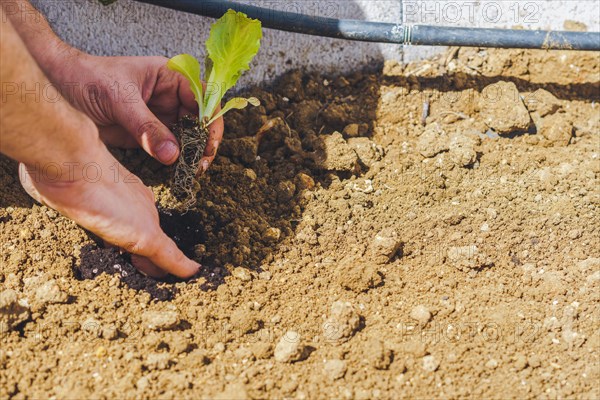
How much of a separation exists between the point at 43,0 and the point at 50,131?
0.87 metres

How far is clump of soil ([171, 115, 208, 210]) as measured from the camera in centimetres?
187

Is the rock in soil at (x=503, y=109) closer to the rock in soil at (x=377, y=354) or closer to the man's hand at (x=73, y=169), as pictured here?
→ the rock in soil at (x=377, y=354)

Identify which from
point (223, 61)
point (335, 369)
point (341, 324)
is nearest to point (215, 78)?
point (223, 61)

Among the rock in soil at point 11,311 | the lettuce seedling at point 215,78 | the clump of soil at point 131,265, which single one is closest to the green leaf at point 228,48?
the lettuce seedling at point 215,78

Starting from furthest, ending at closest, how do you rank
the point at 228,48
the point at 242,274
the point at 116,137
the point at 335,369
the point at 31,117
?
1. the point at 116,137
2. the point at 228,48
3. the point at 242,274
4. the point at 335,369
5. the point at 31,117

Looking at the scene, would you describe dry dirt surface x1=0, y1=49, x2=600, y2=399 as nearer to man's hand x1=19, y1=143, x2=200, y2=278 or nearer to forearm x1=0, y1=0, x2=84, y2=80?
man's hand x1=19, y1=143, x2=200, y2=278

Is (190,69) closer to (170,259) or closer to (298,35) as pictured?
(170,259)

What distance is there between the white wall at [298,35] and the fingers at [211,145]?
452 mm

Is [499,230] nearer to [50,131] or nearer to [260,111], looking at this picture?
[260,111]

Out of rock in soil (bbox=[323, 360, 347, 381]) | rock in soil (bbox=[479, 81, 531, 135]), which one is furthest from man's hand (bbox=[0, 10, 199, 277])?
rock in soil (bbox=[479, 81, 531, 135])

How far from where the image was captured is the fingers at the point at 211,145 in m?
1.91

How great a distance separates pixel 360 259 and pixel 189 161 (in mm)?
578

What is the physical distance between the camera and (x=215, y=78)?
190cm

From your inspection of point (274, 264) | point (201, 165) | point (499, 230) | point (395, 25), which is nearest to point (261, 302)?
point (274, 264)
